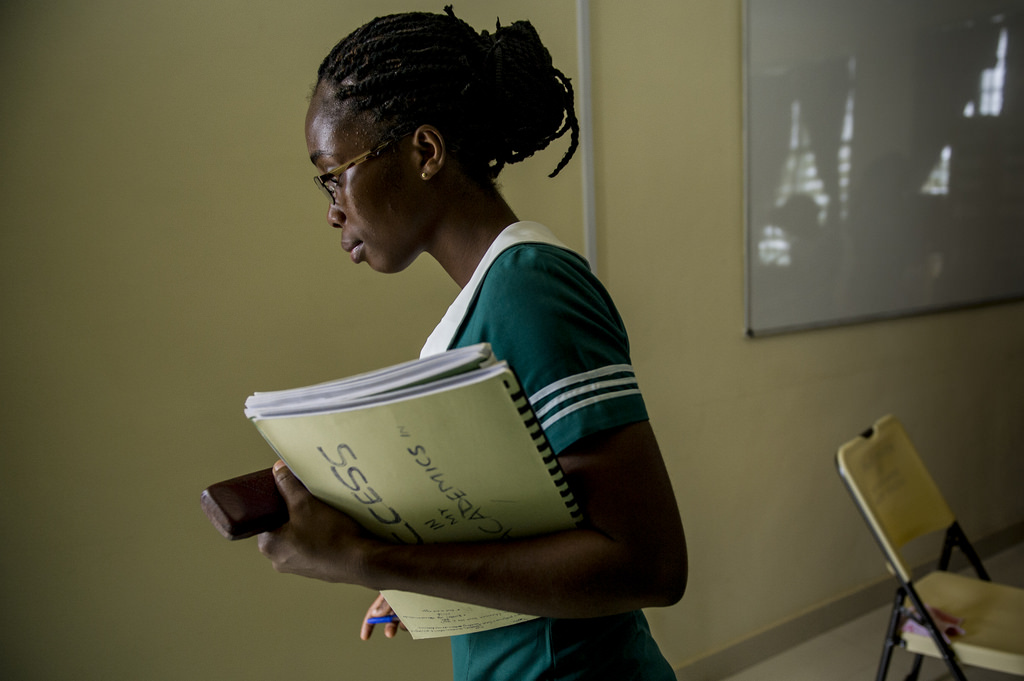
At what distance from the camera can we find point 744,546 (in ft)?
7.98

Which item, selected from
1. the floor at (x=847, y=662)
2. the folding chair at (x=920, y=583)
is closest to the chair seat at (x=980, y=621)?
the folding chair at (x=920, y=583)

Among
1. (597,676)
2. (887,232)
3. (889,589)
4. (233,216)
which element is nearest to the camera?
(597,676)

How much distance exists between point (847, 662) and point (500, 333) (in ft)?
8.04

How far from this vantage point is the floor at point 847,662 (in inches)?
92.7

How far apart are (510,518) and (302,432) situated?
0.61 ft

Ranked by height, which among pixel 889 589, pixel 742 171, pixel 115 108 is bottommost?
pixel 889 589

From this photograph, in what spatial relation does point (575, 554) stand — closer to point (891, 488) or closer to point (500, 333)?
point (500, 333)

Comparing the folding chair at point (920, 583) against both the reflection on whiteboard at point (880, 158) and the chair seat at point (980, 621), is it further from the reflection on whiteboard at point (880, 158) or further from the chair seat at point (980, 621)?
the reflection on whiteboard at point (880, 158)

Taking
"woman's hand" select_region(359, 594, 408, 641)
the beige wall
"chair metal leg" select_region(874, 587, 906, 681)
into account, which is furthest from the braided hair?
"chair metal leg" select_region(874, 587, 906, 681)

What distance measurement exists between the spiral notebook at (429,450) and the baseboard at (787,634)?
1944 mm

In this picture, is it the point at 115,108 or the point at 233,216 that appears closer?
the point at 115,108

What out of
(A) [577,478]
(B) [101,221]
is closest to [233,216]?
(B) [101,221]

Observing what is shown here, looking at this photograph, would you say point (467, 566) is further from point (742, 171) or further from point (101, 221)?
point (742, 171)

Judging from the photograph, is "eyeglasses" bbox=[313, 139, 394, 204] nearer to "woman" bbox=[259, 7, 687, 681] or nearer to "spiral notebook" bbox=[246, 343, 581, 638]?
"woman" bbox=[259, 7, 687, 681]
